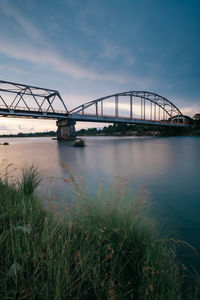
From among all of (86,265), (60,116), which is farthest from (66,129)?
(86,265)

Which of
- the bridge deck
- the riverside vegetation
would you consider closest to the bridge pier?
the bridge deck

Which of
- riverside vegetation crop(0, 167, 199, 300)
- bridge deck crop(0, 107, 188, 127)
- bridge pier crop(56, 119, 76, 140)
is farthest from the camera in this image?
bridge pier crop(56, 119, 76, 140)

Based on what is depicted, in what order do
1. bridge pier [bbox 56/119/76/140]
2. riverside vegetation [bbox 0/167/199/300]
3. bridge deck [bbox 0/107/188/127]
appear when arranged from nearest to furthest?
riverside vegetation [bbox 0/167/199/300] < bridge deck [bbox 0/107/188/127] < bridge pier [bbox 56/119/76/140]

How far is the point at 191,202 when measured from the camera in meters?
4.14

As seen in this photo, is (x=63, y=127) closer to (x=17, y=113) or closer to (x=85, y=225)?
(x=17, y=113)

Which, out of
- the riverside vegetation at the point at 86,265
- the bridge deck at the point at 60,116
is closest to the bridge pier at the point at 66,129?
the bridge deck at the point at 60,116

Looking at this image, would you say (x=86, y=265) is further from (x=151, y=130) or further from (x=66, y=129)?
(x=151, y=130)

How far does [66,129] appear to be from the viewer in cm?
4250

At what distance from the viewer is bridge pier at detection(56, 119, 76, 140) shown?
134 feet

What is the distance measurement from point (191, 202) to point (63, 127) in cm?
4298

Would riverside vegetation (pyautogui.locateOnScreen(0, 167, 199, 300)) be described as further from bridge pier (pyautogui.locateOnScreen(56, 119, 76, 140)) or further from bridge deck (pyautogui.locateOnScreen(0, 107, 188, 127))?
bridge pier (pyautogui.locateOnScreen(56, 119, 76, 140))

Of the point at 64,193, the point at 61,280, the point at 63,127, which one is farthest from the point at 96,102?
the point at 61,280

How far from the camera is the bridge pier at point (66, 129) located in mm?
40719

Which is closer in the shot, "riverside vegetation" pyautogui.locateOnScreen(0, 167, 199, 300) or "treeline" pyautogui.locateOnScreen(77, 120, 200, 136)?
"riverside vegetation" pyautogui.locateOnScreen(0, 167, 199, 300)
